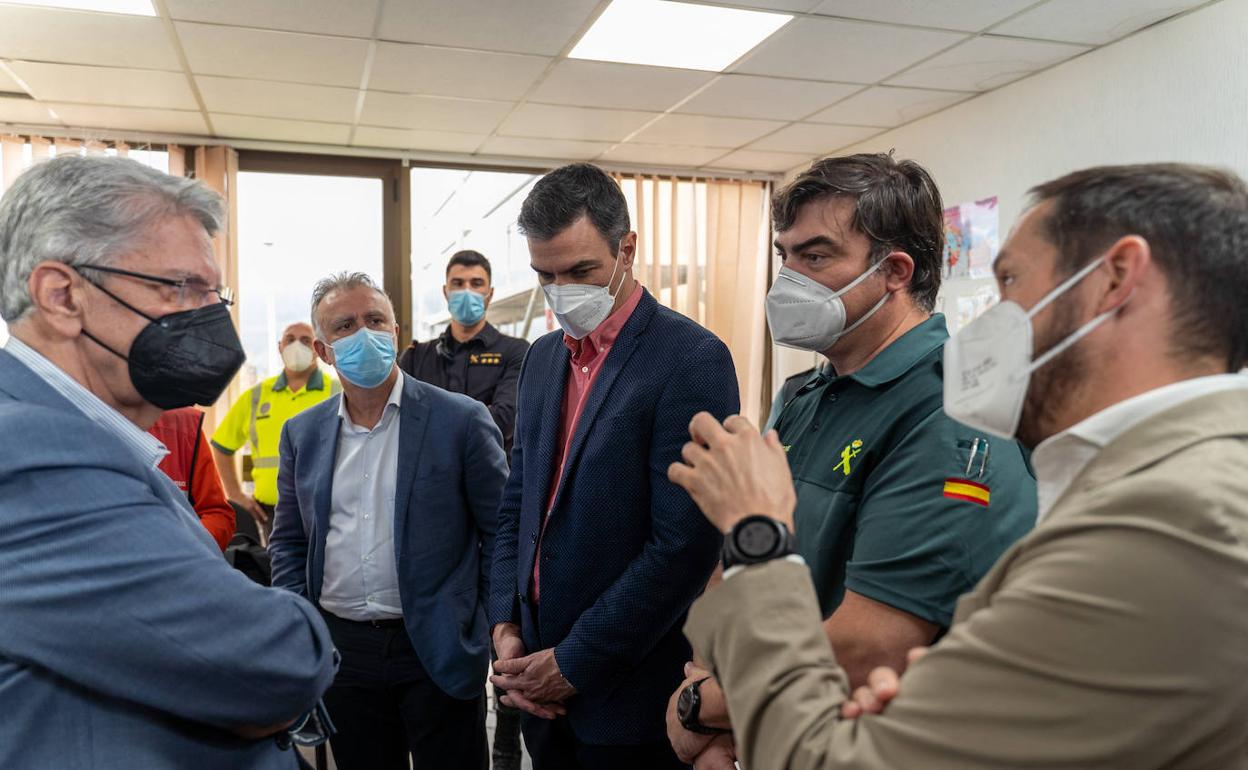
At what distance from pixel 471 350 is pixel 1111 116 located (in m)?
2.98

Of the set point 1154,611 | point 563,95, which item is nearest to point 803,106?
point 563,95

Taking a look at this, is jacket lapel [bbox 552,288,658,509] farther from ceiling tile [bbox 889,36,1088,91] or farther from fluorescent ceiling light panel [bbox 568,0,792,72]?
ceiling tile [bbox 889,36,1088,91]

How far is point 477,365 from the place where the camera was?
3.72 meters

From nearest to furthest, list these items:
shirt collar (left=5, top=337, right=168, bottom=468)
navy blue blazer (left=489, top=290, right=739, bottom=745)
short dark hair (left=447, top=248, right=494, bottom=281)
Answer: shirt collar (left=5, top=337, right=168, bottom=468) → navy blue blazer (left=489, top=290, right=739, bottom=745) → short dark hair (left=447, top=248, right=494, bottom=281)

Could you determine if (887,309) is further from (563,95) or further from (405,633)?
(563,95)

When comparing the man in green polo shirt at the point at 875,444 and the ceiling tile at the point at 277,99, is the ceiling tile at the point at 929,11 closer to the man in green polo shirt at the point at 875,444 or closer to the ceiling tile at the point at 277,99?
the man in green polo shirt at the point at 875,444

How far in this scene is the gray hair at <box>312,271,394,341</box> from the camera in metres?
2.14

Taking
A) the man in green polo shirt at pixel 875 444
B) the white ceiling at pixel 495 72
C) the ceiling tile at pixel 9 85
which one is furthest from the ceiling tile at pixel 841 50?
the ceiling tile at pixel 9 85

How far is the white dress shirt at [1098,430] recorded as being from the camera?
73 centimetres

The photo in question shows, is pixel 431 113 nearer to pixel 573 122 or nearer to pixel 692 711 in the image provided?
pixel 573 122

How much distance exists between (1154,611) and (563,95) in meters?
3.97

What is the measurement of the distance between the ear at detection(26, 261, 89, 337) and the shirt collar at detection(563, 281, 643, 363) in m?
0.91

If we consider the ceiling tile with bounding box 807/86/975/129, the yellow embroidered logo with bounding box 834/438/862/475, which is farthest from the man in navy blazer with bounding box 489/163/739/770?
the ceiling tile with bounding box 807/86/975/129

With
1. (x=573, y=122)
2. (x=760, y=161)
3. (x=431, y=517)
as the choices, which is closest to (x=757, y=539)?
(x=431, y=517)
